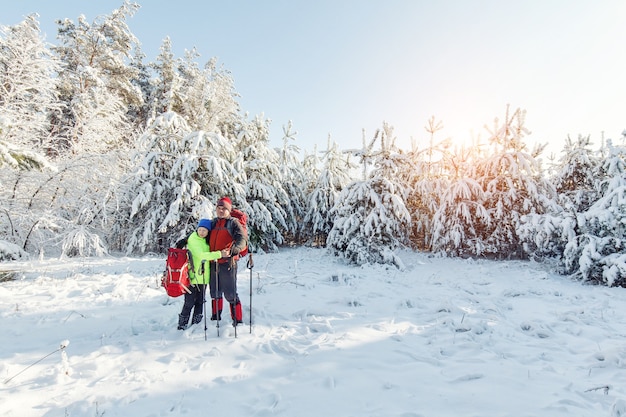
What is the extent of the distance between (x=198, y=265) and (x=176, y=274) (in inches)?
12.5

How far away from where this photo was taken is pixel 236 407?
295 centimetres

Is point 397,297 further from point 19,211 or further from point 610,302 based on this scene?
point 19,211

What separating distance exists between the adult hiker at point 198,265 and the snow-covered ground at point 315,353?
10.9 inches

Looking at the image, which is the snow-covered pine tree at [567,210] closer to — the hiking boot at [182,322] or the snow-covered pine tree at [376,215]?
the snow-covered pine tree at [376,215]

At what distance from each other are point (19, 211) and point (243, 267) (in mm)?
7510

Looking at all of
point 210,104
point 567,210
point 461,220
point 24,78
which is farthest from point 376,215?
point 210,104

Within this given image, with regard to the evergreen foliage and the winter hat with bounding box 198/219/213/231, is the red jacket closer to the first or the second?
the winter hat with bounding box 198/219/213/231

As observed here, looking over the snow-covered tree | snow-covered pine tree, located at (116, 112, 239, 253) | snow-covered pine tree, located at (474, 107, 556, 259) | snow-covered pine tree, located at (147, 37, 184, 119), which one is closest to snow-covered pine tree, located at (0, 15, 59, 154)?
snow-covered pine tree, located at (116, 112, 239, 253)

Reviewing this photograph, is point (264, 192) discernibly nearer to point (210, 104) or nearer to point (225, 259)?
point (210, 104)

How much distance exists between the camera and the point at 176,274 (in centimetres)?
456

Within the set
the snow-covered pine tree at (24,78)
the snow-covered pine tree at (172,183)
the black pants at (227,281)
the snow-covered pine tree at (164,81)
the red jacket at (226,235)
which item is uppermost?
the snow-covered pine tree at (164,81)

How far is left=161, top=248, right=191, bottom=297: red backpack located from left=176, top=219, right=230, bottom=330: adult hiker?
0.10 metres

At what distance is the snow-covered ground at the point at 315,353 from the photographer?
300 centimetres

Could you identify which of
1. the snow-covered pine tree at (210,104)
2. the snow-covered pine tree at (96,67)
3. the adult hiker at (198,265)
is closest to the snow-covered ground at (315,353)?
the adult hiker at (198,265)
